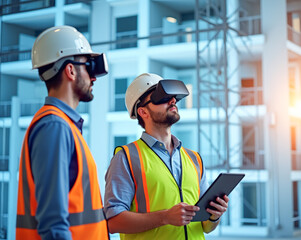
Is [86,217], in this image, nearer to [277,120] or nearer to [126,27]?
[277,120]

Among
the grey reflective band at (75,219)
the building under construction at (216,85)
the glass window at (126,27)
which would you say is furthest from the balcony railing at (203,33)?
the grey reflective band at (75,219)

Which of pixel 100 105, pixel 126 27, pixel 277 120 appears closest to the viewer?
pixel 277 120

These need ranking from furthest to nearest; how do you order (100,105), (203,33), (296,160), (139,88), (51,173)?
(100,105), (203,33), (296,160), (139,88), (51,173)

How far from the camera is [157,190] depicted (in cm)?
188

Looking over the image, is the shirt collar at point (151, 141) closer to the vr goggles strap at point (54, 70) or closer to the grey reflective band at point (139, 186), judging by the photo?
the grey reflective band at point (139, 186)

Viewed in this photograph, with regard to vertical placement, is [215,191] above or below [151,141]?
below

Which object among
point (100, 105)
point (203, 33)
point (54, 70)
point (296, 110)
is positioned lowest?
point (54, 70)

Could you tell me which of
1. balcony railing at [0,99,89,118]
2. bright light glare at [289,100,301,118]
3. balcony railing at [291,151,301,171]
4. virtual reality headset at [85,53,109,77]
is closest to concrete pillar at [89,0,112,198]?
balcony railing at [0,99,89,118]

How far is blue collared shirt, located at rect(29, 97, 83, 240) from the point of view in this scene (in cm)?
122

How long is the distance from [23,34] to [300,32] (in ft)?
25.3

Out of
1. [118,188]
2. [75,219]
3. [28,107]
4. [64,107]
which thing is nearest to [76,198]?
[75,219]

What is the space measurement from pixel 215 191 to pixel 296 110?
352 inches

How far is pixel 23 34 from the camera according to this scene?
13742 millimetres

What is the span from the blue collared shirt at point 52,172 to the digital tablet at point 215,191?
23.2 inches
